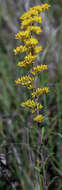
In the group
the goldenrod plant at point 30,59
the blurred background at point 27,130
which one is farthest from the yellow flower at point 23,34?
the blurred background at point 27,130

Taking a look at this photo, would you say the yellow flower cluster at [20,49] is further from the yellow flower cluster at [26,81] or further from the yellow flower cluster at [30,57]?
the yellow flower cluster at [26,81]

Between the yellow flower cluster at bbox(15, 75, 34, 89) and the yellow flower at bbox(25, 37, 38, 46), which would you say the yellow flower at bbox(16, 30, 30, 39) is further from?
the yellow flower cluster at bbox(15, 75, 34, 89)

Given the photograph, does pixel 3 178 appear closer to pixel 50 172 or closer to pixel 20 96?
pixel 50 172

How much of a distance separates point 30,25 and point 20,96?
1.28 metres

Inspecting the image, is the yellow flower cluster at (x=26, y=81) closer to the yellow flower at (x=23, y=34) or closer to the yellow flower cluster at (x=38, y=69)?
the yellow flower cluster at (x=38, y=69)

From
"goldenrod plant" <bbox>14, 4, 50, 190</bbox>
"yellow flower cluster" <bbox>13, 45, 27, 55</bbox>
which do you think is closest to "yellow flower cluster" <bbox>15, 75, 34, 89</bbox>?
"goldenrod plant" <bbox>14, 4, 50, 190</bbox>

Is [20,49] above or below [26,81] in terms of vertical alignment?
above

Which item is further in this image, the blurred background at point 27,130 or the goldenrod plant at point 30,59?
the blurred background at point 27,130

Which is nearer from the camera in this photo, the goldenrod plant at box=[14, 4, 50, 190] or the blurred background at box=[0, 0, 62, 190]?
the goldenrod plant at box=[14, 4, 50, 190]

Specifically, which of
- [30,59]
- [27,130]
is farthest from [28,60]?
[27,130]

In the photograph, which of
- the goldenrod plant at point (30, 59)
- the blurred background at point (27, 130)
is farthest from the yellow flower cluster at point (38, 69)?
the blurred background at point (27, 130)

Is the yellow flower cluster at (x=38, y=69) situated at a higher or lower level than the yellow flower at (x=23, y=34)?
lower

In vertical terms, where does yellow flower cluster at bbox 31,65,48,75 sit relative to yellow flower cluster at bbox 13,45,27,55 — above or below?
below

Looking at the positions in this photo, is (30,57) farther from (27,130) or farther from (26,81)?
(27,130)
